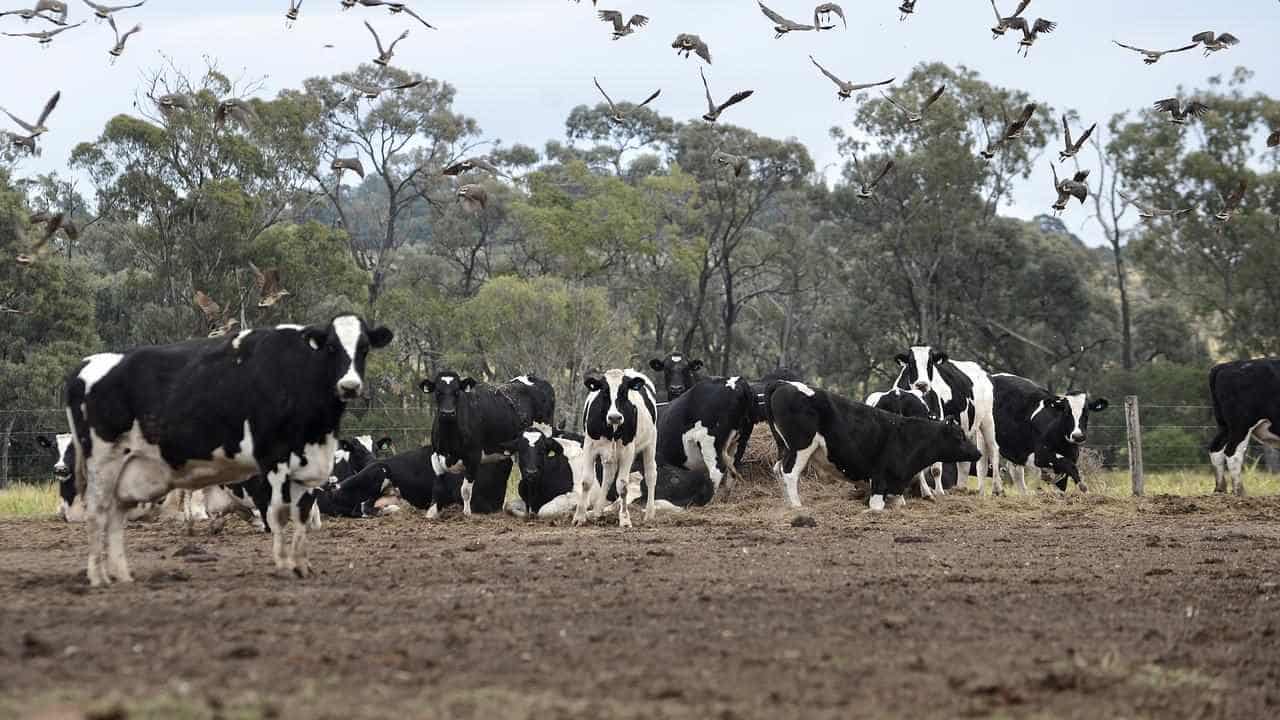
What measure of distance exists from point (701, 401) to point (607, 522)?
329 cm

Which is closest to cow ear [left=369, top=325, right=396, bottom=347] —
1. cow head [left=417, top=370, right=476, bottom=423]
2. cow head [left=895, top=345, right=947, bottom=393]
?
cow head [left=417, top=370, right=476, bottom=423]

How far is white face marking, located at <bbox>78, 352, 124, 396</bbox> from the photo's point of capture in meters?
13.0

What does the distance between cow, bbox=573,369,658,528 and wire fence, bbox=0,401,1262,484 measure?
53.3ft

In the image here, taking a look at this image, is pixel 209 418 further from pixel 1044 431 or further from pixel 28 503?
pixel 1044 431

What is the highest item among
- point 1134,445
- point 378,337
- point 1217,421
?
point 378,337

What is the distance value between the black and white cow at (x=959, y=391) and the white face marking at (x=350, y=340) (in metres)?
13.6

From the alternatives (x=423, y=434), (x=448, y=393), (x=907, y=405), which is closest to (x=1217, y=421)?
(x=907, y=405)

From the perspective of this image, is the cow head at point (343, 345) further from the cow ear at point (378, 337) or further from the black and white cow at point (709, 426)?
the black and white cow at point (709, 426)

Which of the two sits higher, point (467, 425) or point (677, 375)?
point (677, 375)

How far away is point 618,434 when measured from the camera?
66.7 feet

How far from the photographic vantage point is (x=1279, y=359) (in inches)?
1003

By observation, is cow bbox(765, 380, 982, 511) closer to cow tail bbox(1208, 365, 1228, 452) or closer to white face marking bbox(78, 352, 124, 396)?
cow tail bbox(1208, 365, 1228, 452)

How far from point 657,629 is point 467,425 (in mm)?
13136

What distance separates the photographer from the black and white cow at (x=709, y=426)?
23.1 meters
